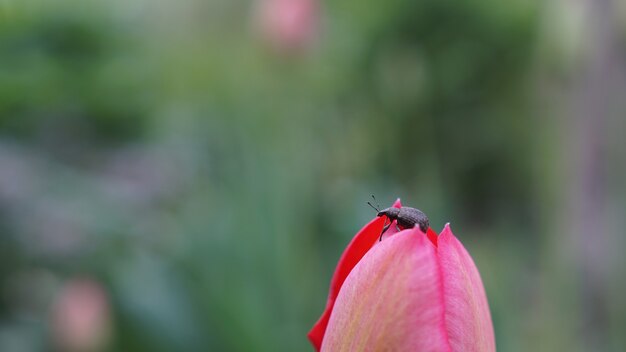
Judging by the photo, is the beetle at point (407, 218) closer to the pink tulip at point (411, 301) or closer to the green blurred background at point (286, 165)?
the pink tulip at point (411, 301)

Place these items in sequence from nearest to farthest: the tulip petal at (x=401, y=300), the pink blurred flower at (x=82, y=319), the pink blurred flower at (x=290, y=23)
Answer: the tulip petal at (x=401, y=300)
the pink blurred flower at (x=82, y=319)
the pink blurred flower at (x=290, y=23)

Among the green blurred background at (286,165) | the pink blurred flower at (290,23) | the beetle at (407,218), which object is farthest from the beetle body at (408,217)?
the pink blurred flower at (290,23)

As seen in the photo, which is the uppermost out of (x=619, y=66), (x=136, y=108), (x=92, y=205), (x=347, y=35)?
(x=619, y=66)

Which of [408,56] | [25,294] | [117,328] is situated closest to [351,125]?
[408,56]

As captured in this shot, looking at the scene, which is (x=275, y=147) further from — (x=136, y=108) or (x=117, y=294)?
(x=117, y=294)

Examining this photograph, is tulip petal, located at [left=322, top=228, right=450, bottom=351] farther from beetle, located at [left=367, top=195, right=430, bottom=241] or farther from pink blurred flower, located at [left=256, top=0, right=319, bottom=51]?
pink blurred flower, located at [left=256, top=0, right=319, bottom=51]

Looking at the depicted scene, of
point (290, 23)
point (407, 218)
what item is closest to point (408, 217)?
point (407, 218)

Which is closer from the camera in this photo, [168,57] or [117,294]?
[117,294]

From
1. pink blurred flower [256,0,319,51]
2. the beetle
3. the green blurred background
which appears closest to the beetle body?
the beetle
